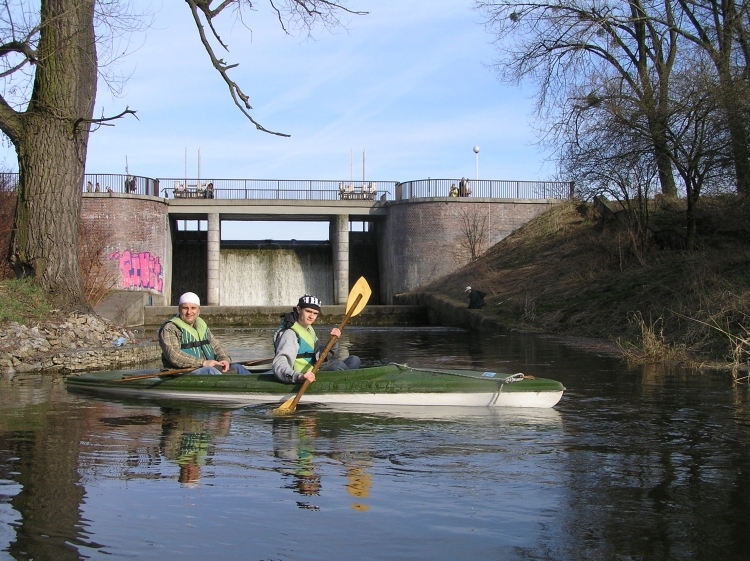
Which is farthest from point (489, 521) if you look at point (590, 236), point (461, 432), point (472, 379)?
point (590, 236)

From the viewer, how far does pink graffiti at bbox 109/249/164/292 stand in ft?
109

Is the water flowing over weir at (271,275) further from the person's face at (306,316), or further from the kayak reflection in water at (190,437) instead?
the kayak reflection in water at (190,437)

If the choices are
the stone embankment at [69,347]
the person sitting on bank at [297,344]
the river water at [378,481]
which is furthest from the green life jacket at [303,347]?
the stone embankment at [69,347]

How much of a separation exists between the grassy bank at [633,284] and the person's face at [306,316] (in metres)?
6.08

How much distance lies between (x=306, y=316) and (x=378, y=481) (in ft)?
11.4

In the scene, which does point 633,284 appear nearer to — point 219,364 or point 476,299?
point 476,299

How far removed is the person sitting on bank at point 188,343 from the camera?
33.3 ft

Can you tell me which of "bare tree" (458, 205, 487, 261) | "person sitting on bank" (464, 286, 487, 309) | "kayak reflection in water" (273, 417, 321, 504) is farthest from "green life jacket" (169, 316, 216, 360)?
"bare tree" (458, 205, 487, 261)

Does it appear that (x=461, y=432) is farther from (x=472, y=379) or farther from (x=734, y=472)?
(x=734, y=472)

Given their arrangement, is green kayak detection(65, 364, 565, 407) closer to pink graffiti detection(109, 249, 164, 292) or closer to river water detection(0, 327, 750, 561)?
river water detection(0, 327, 750, 561)

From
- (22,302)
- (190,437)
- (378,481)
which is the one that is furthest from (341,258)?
(378,481)

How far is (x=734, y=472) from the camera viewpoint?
624 centimetres

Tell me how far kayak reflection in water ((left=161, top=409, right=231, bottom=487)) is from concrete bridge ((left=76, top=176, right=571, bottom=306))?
2409 cm

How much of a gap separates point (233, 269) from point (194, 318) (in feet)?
89.5
